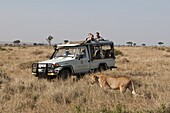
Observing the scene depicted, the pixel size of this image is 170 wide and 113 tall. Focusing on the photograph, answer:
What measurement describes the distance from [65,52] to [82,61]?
946 mm

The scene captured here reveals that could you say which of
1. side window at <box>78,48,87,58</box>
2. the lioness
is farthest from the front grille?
the lioness

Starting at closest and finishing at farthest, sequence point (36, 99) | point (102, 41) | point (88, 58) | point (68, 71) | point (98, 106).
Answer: point (98, 106) → point (36, 99) → point (68, 71) → point (88, 58) → point (102, 41)

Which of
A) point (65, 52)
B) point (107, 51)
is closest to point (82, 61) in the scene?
point (65, 52)

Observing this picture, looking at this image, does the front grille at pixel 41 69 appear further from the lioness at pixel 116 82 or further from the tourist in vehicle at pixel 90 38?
the lioness at pixel 116 82

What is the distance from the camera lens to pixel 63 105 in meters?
7.31

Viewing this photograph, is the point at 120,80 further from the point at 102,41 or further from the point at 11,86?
the point at 102,41

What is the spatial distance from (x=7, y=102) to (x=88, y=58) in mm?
6358

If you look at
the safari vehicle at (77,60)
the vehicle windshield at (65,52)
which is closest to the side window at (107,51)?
the safari vehicle at (77,60)

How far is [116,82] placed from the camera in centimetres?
881

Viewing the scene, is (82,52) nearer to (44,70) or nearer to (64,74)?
(64,74)

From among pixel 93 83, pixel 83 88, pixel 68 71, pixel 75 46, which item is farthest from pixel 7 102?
pixel 75 46

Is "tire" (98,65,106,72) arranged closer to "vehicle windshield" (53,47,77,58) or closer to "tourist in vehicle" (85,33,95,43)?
"tourist in vehicle" (85,33,95,43)

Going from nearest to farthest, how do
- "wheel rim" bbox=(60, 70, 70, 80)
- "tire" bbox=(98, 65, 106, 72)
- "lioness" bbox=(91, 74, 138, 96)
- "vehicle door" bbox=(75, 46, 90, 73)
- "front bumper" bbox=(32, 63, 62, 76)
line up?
"lioness" bbox=(91, 74, 138, 96)
"front bumper" bbox=(32, 63, 62, 76)
"wheel rim" bbox=(60, 70, 70, 80)
"vehicle door" bbox=(75, 46, 90, 73)
"tire" bbox=(98, 65, 106, 72)

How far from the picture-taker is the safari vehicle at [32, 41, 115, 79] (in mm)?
12289
